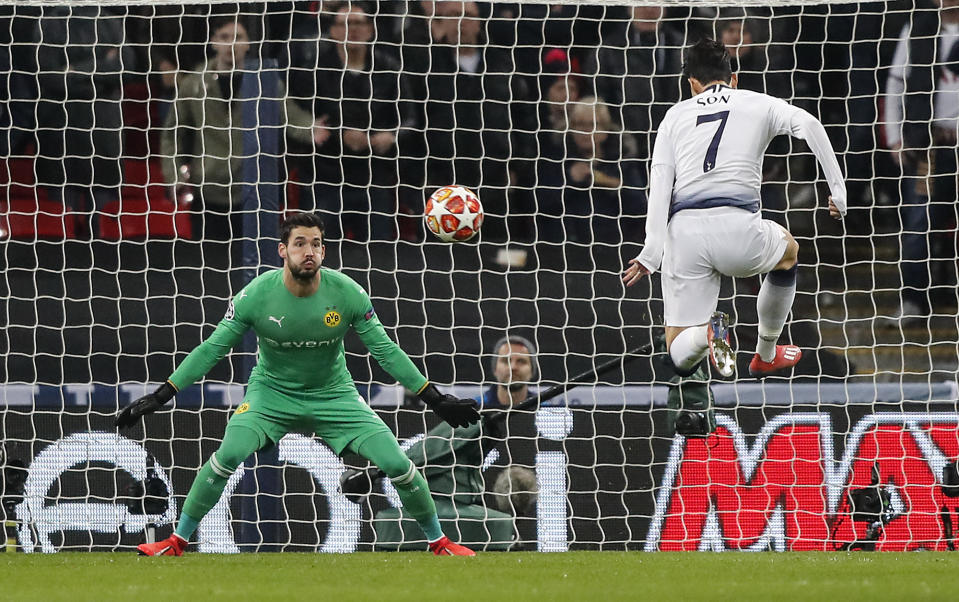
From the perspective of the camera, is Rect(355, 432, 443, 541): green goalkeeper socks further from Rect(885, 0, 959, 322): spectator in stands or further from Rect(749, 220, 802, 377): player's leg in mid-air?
Rect(885, 0, 959, 322): spectator in stands

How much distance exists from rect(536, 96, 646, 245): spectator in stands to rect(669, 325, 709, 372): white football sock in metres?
3.27

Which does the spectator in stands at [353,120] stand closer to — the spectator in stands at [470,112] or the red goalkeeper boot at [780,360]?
the spectator in stands at [470,112]

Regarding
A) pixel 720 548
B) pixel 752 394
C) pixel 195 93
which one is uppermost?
pixel 195 93

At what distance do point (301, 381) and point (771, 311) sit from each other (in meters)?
2.60

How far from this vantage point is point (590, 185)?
10.9 metres

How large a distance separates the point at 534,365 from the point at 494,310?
0.64 meters

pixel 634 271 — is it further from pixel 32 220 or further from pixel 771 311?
pixel 32 220

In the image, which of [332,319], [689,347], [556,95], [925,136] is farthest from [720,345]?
[925,136]

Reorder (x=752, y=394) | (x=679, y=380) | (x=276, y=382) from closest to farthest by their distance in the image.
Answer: (x=276, y=382) → (x=679, y=380) → (x=752, y=394)

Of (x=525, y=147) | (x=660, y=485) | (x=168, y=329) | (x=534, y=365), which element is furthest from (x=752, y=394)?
(x=168, y=329)

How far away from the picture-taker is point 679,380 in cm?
855

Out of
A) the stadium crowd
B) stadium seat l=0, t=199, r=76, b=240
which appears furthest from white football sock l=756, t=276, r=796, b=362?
stadium seat l=0, t=199, r=76, b=240

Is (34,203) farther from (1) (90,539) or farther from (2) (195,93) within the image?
(1) (90,539)

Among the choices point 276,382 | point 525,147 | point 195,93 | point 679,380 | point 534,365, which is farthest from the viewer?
point 525,147
